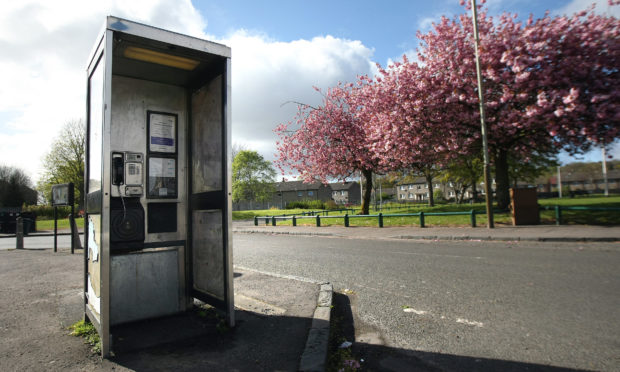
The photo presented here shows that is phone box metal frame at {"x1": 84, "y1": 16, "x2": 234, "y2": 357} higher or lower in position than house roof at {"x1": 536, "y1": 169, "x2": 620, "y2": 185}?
lower

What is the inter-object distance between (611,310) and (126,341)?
5454 millimetres

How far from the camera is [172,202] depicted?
14.4ft

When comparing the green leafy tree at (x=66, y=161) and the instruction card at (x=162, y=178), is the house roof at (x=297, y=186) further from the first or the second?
the instruction card at (x=162, y=178)

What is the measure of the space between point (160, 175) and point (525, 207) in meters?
14.6

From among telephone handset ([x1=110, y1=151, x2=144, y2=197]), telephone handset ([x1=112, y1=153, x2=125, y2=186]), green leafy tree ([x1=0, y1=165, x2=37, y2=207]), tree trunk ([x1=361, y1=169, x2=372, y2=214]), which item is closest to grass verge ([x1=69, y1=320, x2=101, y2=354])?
telephone handset ([x1=110, y1=151, x2=144, y2=197])

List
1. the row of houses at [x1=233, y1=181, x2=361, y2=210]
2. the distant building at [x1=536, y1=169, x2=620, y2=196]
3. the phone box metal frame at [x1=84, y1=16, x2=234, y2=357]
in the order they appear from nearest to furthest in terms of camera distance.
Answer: the phone box metal frame at [x1=84, y1=16, x2=234, y2=357], the distant building at [x1=536, y1=169, x2=620, y2=196], the row of houses at [x1=233, y1=181, x2=361, y2=210]

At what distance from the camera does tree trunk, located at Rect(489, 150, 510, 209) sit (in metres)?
18.0

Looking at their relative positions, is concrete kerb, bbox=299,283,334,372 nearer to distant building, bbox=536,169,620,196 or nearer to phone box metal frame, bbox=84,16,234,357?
phone box metal frame, bbox=84,16,234,357

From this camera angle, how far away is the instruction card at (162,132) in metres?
4.34

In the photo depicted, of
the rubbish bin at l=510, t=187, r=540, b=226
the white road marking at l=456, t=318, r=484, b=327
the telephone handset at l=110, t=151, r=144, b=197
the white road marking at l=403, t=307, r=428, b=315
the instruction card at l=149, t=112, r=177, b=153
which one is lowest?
the white road marking at l=403, t=307, r=428, b=315

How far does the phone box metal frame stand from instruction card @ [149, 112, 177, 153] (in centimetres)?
1

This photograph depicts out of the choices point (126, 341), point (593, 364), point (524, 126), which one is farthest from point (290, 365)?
point (524, 126)

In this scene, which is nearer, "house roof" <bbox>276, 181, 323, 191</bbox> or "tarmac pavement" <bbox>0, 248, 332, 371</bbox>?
"tarmac pavement" <bbox>0, 248, 332, 371</bbox>

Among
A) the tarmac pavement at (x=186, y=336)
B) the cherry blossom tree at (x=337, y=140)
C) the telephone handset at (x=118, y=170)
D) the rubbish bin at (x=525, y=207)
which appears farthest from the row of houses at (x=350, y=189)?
the telephone handset at (x=118, y=170)
